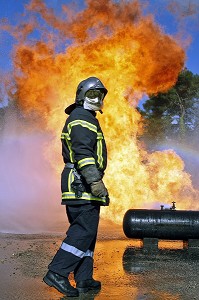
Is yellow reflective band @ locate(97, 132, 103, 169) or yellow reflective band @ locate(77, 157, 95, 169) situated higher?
yellow reflective band @ locate(97, 132, 103, 169)

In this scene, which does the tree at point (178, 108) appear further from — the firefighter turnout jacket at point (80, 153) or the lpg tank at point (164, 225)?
the firefighter turnout jacket at point (80, 153)

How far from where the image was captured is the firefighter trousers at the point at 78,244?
14.5 feet

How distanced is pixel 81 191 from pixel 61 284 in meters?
0.91

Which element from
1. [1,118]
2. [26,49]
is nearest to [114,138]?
[26,49]

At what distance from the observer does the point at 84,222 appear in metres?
4.48

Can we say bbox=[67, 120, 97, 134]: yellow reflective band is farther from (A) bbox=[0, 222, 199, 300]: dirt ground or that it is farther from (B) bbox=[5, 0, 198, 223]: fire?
(B) bbox=[5, 0, 198, 223]: fire

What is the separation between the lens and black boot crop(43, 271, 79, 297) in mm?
4344

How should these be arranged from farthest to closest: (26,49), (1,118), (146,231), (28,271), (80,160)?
(1,118) → (26,49) → (146,231) → (28,271) → (80,160)

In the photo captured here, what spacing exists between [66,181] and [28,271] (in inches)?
58.6

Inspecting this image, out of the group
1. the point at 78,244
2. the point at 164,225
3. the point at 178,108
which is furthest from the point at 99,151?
the point at 178,108

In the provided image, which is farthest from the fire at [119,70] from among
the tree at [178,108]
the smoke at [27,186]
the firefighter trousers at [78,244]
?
the tree at [178,108]

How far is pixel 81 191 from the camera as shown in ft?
14.8

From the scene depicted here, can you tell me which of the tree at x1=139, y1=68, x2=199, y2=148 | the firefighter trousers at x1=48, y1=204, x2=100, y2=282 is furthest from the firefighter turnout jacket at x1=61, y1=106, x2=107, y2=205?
the tree at x1=139, y1=68, x2=199, y2=148

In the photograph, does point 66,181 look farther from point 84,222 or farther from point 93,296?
point 93,296
